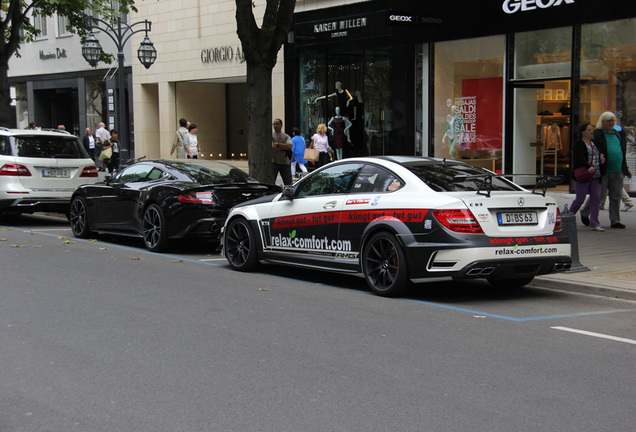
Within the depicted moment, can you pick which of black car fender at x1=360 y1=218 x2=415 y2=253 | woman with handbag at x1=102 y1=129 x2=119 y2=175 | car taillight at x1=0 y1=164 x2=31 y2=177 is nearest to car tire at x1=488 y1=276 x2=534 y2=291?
black car fender at x1=360 y1=218 x2=415 y2=253

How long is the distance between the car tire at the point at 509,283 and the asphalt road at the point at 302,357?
24 cm

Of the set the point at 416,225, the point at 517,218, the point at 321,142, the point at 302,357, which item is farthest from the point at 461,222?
the point at 321,142

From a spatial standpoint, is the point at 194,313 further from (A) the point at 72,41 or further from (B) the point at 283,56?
(A) the point at 72,41

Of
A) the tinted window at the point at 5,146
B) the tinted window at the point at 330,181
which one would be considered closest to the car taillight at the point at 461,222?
the tinted window at the point at 330,181

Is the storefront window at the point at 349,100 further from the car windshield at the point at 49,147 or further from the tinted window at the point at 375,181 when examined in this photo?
the tinted window at the point at 375,181

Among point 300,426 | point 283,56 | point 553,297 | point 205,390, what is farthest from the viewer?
point 283,56

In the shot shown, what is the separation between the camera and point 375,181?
27.6 ft

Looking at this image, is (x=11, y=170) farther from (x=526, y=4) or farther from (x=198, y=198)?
(x=526, y=4)

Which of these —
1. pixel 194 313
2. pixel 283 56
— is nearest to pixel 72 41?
pixel 283 56

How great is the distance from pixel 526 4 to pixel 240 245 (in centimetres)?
1136

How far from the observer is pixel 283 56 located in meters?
24.6

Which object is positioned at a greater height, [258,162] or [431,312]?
[258,162]

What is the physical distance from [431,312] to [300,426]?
10.8 ft

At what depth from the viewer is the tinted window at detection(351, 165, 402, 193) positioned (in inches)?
323
